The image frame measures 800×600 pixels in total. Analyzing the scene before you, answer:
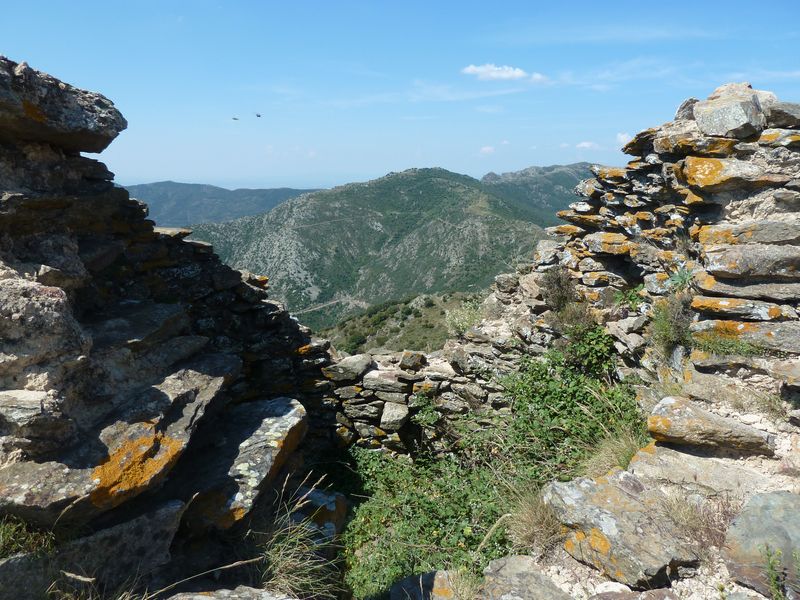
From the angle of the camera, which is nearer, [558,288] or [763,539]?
[763,539]

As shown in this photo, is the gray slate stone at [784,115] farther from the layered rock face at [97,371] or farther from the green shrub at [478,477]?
the layered rock face at [97,371]

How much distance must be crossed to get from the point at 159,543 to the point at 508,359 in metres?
5.66

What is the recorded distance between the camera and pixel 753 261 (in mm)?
5418

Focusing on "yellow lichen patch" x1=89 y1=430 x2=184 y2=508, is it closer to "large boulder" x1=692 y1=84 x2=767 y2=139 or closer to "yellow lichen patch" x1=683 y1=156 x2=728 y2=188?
"yellow lichen patch" x1=683 y1=156 x2=728 y2=188

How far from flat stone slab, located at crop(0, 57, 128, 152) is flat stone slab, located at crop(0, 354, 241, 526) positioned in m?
2.69

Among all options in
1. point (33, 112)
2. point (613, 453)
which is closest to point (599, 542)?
point (613, 453)

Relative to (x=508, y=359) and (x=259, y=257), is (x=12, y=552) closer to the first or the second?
(x=508, y=359)

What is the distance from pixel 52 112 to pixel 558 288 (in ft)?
23.5

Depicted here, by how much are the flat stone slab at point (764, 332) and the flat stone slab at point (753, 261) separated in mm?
604

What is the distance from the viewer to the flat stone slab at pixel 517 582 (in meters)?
3.73

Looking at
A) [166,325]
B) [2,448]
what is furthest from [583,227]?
[2,448]

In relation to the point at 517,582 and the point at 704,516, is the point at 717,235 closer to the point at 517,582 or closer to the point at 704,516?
the point at 704,516

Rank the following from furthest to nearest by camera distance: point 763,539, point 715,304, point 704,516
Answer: point 715,304 < point 704,516 < point 763,539

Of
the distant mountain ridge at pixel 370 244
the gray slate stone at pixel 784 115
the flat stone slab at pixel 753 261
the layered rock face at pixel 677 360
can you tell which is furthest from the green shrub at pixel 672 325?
the distant mountain ridge at pixel 370 244
